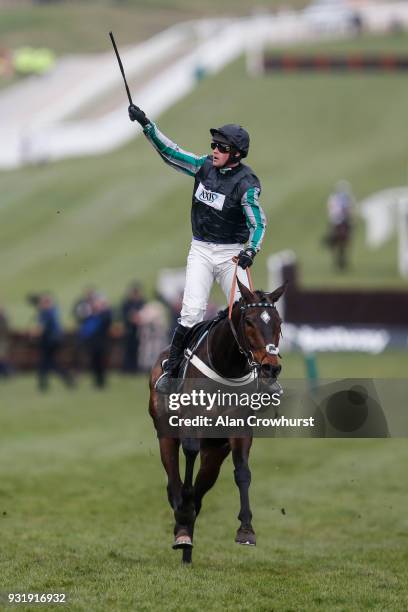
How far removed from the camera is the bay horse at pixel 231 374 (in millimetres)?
11273

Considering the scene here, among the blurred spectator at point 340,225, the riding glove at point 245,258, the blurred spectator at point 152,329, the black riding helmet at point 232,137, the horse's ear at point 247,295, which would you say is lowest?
the horse's ear at point 247,295

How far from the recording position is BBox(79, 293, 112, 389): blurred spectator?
1156 inches

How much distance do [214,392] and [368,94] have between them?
5593 centimetres

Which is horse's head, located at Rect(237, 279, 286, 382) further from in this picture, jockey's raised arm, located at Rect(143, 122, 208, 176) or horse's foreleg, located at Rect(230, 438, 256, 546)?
jockey's raised arm, located at Rect(143, 122, 208, 176)

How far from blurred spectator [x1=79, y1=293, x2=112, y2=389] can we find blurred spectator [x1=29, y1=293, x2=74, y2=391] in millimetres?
611

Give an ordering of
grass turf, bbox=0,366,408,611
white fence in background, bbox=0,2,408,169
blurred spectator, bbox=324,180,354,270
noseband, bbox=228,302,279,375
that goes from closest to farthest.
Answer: noseband, bbox=228,302,279,375
grass turf, bbox=0,366,408,611
blurred spectator, bbox=324,180,354,270
white fence in background, bbox=0,2,408,169

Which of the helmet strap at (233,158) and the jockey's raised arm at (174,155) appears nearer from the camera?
the helmet strap at (233,158)

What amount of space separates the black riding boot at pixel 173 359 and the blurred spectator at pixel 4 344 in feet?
63.0

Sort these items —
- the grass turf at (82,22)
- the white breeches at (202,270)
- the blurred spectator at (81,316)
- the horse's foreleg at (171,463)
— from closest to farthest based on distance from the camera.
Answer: the white breeches at (202,270) < the horse's foreleg at (171,463) < the blurred spectator at (81,316) < the grass turf at (82,22)

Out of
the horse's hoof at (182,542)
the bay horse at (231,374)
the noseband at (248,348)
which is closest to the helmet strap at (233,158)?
the bay horse at (231,374)

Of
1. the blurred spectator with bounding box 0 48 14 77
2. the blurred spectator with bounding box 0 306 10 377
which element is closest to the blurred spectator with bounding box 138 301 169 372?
the blurred spectator with bounding box 0 306 10 377

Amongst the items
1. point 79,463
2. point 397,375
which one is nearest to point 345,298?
point 397,375

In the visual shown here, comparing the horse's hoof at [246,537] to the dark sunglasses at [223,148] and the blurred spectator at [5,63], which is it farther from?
the blurred spectator at [5,63]

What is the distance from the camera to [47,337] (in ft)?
98.1
